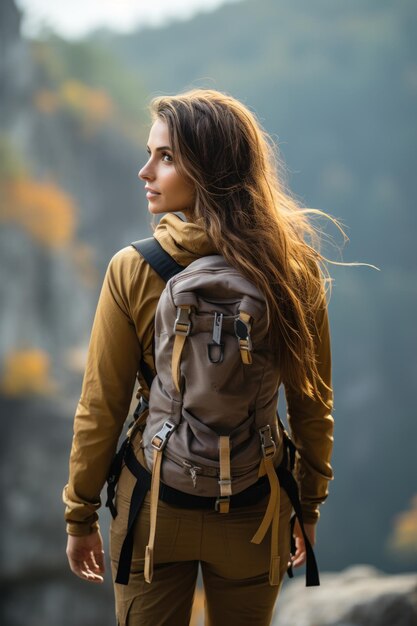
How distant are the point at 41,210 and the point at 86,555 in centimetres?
371

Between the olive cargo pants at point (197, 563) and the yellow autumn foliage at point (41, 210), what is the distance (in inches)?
146

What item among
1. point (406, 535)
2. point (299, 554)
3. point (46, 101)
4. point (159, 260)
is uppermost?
point (46, 101)

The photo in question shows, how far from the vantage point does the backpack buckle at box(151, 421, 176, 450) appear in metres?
0.93

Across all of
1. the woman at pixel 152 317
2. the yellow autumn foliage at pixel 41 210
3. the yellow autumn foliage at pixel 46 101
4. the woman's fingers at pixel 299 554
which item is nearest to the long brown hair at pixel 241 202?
the woman at pixel 152 317

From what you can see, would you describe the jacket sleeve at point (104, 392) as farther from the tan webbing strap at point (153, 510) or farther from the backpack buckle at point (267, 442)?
the backpack buckle at point (267, 442)

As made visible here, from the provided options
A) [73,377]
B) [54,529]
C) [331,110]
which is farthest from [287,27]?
[54,529]

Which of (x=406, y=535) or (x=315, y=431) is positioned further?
(x=406, y=535)

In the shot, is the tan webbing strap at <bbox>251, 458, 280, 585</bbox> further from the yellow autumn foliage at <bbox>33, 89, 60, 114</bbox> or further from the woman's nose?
the yellow autumn foliage at <bbox>33, 89, 60, 114</bbox>

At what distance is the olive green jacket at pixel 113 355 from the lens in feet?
3.14

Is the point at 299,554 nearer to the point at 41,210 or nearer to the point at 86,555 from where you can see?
the point at 86,555

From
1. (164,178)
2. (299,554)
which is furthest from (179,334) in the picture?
(299,554)

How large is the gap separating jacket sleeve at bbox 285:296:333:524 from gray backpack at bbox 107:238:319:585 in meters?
0.13

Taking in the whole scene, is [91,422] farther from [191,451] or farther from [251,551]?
[251,551]

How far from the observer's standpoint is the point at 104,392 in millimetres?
997
